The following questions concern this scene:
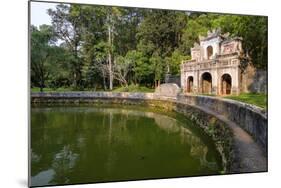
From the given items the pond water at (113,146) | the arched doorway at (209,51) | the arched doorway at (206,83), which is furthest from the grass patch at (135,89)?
the arched doorway at (209,51)

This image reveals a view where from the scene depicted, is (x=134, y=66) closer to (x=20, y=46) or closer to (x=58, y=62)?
(x=58, y=62)

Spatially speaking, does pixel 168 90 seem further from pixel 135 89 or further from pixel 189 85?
pixel 135 89

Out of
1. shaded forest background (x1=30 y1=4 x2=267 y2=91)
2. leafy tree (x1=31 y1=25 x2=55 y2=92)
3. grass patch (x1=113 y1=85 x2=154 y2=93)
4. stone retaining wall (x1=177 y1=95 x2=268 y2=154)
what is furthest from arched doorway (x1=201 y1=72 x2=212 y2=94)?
leafy tree (x1=31 y1=25 x2=55 y2=92)

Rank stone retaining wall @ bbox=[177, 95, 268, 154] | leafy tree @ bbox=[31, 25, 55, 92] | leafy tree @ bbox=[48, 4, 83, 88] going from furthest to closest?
stone retaining wall @ bbox=[177, 95, 268, 154]
leafy tree @ bbox=[48, 4, 83, 88]
leafy tree @ bbox=[31, 25, 55, 92]

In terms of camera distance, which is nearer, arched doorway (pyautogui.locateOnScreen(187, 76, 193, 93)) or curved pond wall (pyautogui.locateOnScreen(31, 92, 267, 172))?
curved pond wall (pyautogui.locateOnScreen(31, 92, 267, 172))

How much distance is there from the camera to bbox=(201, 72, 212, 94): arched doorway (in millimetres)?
4914

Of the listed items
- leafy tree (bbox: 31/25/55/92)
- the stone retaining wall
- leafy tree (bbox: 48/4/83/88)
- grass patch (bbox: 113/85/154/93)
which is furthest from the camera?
the stone retaining wall

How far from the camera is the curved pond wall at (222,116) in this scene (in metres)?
4.77

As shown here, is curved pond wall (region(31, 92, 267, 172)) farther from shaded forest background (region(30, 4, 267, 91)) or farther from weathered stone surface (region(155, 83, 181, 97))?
shaded forest background (region(30, 4, 267, 91))

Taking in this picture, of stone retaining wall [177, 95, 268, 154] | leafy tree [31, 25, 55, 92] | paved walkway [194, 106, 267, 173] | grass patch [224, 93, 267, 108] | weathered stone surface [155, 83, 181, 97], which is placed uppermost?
leafy tree [31, 25, 55, 92]

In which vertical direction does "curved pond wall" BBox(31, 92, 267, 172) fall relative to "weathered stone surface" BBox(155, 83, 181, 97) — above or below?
below

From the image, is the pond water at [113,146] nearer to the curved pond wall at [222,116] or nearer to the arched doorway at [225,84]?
the curved pond wall at [222,116]

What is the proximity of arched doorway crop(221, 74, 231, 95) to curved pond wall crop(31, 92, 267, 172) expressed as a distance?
0.10 metres

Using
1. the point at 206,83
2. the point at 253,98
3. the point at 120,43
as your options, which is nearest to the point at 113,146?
the point at 120,43
